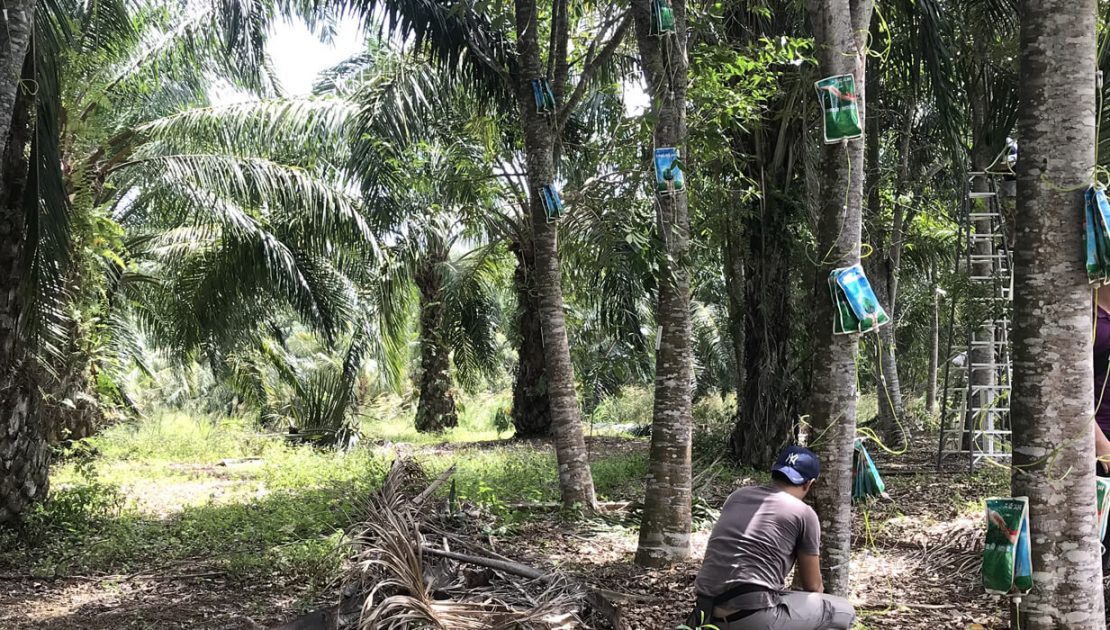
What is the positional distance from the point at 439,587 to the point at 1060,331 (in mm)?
2974

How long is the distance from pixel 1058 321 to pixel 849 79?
4.38ft

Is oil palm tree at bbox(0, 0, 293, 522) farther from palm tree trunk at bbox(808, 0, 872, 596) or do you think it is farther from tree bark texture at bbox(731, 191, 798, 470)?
tree bark texture at bbox(731, 191, 798, 470)

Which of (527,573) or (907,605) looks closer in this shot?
(527,573)

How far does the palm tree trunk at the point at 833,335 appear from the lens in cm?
387

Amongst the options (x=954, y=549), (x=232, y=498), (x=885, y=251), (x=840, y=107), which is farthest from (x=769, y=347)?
(x=840, y=107)

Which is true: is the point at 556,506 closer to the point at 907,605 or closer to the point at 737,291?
the point at 907,605

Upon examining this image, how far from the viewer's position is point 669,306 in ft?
19.1

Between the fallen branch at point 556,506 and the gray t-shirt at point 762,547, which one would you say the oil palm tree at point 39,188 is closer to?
the fallen branch at point 556,506

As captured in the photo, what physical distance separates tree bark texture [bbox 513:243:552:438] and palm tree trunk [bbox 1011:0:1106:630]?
10597mm

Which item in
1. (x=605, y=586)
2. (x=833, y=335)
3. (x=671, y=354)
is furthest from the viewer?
(x=671, y=354)

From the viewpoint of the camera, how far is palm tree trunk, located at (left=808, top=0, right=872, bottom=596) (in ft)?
12.7

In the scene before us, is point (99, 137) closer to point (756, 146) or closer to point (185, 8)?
point (185, 8)

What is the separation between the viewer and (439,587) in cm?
427

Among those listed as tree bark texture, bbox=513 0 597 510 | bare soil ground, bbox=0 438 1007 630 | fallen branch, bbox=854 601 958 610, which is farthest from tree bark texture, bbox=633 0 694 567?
tree bark texture, bbox=513 0 597 510
